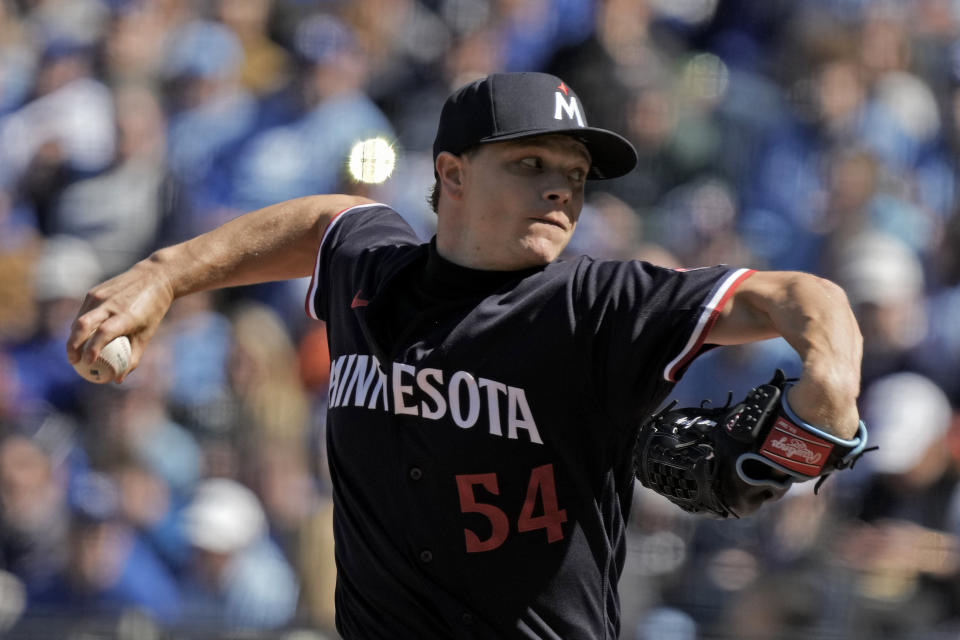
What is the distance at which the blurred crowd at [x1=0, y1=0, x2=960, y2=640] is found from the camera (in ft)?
16.2

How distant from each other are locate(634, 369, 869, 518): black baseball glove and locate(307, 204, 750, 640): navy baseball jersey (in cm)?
10

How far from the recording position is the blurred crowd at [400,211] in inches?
194

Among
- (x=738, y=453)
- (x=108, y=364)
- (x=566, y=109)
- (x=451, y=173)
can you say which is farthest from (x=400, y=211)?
(x=738, y=453)

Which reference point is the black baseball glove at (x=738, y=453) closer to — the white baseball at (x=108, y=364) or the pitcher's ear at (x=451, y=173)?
the pitcher's ear at (x=451, y=173)

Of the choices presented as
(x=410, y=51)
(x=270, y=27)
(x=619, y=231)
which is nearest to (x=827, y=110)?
(x=619, y=231)

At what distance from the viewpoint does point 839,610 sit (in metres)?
5.02

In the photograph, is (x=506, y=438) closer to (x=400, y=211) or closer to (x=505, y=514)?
(x=505, y=514)

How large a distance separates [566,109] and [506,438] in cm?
68

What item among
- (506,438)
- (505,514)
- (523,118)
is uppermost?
(523,118)

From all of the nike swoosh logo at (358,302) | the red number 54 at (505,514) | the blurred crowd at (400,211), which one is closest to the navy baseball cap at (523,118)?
the nike swoosh logo at (358,302)

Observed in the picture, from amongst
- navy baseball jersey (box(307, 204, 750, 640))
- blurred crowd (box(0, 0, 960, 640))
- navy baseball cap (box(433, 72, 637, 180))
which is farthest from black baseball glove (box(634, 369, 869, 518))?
blurred crowd (box(0, 0, 960, 640))

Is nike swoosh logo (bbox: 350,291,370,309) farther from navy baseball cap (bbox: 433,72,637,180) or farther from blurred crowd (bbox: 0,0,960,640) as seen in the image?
blurred crowd (bbox: 0,0,960,640)

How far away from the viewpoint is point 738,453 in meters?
2.11

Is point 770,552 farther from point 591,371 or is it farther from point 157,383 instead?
point 591,371
